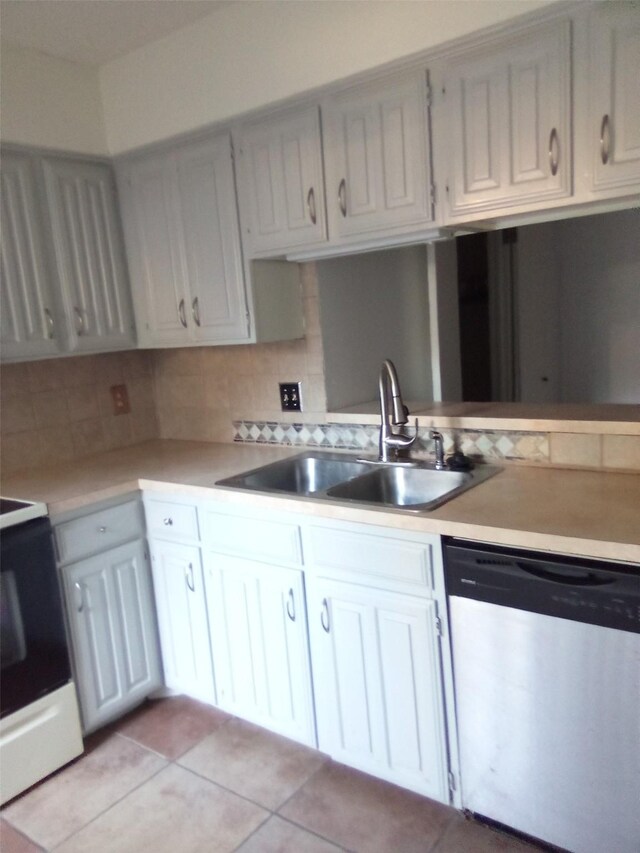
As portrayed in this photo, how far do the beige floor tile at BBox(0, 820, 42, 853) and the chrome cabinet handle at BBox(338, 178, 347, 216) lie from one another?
2.18 metres

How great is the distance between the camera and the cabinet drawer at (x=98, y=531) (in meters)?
2.25

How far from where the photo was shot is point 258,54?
224cm

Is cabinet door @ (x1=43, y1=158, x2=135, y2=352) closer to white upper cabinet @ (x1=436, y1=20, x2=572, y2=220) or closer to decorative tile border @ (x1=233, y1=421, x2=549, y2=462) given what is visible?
decorative tile border @ (x1=233, y1=421, x2=549, y2=462)

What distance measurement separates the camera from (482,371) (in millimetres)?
3287

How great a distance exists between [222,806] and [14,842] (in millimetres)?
621

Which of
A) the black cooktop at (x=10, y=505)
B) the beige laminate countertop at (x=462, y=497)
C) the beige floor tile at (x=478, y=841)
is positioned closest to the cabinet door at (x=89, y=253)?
the beige laminate countertop at (x=462, y=497)

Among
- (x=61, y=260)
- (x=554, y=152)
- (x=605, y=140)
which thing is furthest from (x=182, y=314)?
(x=605, y=140)

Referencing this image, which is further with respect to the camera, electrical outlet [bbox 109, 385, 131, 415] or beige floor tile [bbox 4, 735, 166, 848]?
electrical outlet [bbox 109, 385, 131, 415]

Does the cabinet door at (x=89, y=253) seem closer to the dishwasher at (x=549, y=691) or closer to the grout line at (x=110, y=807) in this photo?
the grout line at (x=110, y=807)

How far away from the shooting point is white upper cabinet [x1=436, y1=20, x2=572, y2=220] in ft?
5.64

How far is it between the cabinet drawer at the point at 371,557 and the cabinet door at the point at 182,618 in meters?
0.57

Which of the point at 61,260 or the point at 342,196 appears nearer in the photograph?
the point at 342,196

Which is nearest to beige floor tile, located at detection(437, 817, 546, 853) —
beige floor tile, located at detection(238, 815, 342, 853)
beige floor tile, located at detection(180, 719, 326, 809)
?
beige floor tile, located at detection(238, 815, 342, 853)

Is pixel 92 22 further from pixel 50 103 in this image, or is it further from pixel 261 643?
pixel 261 643
